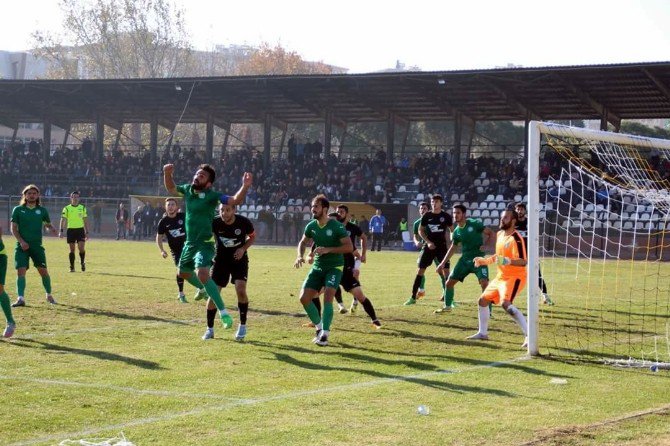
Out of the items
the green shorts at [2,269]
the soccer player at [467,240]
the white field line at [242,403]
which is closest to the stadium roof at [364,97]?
the soccer player at [467,240]

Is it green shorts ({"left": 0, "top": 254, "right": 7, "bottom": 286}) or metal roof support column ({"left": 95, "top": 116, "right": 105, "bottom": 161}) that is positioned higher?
metal roof support column ({"left": 95, "top": 116, "right": 105, "bottom": 161})

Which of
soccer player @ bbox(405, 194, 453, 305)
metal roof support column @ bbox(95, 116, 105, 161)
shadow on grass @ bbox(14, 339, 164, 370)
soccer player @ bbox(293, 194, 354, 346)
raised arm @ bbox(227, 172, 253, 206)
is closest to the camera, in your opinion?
shadow on grass @ bbox(14, 339, 164, 370)

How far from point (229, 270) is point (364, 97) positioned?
1440 inches

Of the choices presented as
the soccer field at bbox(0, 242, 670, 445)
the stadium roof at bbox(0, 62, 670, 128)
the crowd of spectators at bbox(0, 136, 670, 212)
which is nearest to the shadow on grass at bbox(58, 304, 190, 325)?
the soccer field at bbox(0, 242, 670, 445)

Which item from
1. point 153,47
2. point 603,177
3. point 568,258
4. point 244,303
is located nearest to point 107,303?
point 244,303

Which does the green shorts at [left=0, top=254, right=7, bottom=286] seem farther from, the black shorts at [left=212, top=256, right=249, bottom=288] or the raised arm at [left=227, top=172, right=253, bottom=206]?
the raised arm at [left=227, top=172, right=253, bottom=206]

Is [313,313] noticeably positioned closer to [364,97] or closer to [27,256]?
[27,256]

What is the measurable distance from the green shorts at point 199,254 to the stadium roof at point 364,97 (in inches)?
1124

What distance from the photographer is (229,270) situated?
13.6 meters

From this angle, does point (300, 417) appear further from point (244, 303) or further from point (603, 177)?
point (603, 177)

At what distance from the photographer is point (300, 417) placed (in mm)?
8219

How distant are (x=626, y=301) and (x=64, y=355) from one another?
12747 millimetres

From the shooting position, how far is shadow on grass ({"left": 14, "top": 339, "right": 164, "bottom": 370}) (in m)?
10.9

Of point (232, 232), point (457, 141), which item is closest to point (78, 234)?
point (232, 232)
